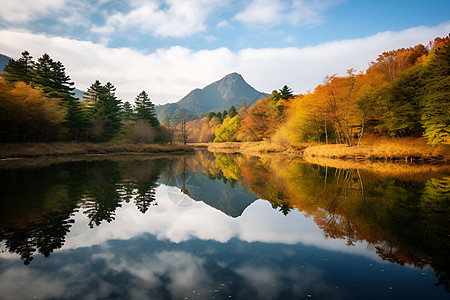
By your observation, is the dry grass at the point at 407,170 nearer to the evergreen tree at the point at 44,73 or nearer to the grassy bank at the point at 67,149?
the grassy bank at the point at 67,149

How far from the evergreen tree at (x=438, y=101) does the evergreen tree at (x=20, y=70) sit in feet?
192

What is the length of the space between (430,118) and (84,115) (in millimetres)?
53049

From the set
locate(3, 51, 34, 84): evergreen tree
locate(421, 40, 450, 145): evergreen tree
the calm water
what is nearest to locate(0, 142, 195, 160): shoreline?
locate(3, 51, 34, 84): evergreen tree

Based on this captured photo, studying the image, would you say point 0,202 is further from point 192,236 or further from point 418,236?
point 418,236

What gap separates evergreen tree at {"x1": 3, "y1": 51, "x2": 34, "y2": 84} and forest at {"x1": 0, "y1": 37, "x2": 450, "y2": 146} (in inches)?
5.4

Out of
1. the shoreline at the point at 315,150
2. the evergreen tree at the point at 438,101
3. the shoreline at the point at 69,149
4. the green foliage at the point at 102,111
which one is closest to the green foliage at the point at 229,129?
the shoreline at the point at 315,150

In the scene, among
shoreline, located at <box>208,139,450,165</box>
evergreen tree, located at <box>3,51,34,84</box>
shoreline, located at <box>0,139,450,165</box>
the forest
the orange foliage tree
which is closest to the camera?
shoreline, located at <box>208,139,450,165</box>

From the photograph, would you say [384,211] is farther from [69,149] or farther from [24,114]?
[69,149]

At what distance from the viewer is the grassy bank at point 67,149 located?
30375mm

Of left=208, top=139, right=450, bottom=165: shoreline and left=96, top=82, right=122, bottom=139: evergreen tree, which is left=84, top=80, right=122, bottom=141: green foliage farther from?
left=208, top=139, right=450, bottom=165: shoreline

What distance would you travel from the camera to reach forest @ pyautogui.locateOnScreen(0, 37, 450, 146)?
26.2 m

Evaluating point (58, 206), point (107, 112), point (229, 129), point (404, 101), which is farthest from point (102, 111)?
point (404, 101)

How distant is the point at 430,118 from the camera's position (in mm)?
24609

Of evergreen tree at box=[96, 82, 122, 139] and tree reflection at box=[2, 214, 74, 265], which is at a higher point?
evergreen tree at box=[96, 82, 122, 139]
